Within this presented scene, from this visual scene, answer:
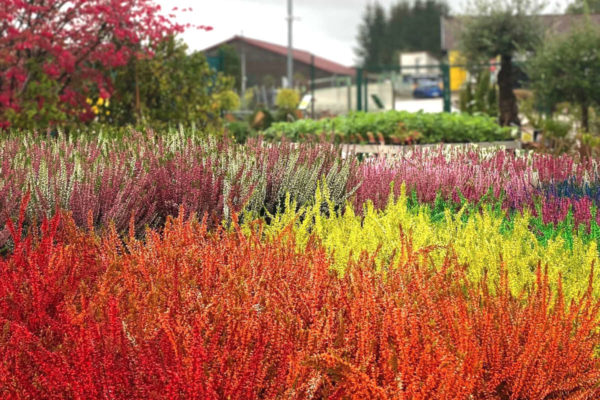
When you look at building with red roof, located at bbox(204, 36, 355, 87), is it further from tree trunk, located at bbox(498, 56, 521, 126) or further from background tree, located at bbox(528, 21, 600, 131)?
background tree, located at bbox(528, 21, 600, 131)

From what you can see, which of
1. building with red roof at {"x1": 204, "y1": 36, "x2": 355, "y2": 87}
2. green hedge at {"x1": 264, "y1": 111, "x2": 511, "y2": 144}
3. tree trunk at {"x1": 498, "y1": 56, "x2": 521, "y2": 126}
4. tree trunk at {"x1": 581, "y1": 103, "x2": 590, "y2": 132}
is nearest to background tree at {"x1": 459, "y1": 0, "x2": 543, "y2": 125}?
tree trunk at {"x1": 498, "y1": 56, "x2": 521, "y2": 126}

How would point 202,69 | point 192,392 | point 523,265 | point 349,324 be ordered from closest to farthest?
point 192,392, point 349,324, point 523,265, point 202,69

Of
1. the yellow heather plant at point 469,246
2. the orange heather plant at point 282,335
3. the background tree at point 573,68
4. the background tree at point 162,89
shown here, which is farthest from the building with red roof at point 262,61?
the orange heather plant at point 282,335

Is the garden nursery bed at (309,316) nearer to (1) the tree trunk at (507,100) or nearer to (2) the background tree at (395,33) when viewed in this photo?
(1) the tree trunk at (507,100)

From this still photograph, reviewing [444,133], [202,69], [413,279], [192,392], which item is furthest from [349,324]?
[202,69]

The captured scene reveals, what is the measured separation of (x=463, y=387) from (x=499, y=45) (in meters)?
23.7

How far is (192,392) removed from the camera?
2.37 meters

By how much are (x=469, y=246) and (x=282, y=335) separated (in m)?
1.41

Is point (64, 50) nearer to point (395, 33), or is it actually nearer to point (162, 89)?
point (162, 89)

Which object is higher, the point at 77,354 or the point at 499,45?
the point at 499,45

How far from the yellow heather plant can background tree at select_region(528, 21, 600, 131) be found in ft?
57.1

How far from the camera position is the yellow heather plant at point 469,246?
339cm

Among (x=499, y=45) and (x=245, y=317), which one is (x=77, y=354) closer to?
(x=245, y=317)

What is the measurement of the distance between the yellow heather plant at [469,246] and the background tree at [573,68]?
57.1 ft
